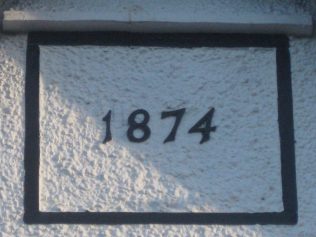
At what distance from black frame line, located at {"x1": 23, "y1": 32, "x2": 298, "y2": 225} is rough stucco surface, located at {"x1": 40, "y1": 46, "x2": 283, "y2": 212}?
1 centimetres

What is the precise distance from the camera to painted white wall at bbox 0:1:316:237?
5.10 feet

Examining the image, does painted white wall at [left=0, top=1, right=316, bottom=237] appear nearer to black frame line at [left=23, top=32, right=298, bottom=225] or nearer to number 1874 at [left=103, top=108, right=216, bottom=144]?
black frame line at [left=23, top=32, right=298, bottom=225]

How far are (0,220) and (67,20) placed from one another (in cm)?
37

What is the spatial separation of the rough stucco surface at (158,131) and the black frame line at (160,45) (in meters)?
0.01

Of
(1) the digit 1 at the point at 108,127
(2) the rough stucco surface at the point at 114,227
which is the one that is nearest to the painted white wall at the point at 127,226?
(2) the rough stucco surface at the point at 114,227

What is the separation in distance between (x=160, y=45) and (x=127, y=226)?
1.09 feet

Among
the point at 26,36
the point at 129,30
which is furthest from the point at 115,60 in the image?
the point at 26,36

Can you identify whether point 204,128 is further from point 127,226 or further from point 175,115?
point 127,226

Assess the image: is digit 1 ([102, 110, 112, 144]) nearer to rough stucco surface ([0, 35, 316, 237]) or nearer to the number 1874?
the number 1874

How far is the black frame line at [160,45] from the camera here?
1559 mm

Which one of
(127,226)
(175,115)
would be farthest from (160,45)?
(127,226)

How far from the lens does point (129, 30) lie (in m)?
1.65

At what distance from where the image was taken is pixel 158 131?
1602 millimetres

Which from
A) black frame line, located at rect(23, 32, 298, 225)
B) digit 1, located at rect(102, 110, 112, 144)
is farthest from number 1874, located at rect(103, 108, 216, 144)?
black frame line, located at rect(23, 32, 298, 225)
